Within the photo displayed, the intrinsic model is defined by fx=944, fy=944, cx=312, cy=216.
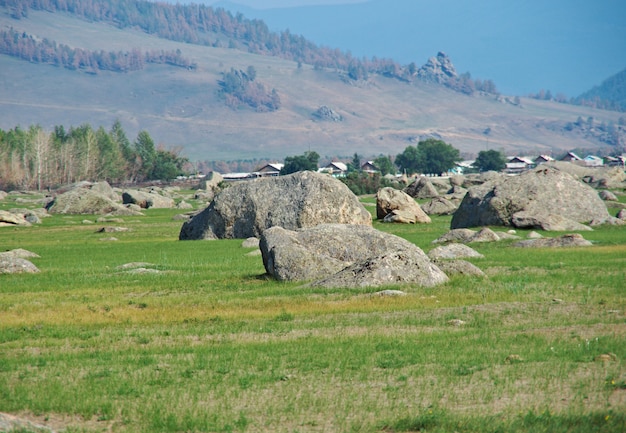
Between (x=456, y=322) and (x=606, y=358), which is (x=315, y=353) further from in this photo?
(x=606, y=358)

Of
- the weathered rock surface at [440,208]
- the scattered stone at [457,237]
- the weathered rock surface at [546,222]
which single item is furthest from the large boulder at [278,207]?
the weathered rock surface at [440,208]

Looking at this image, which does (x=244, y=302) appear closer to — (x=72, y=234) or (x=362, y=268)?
(x=362, y=268)

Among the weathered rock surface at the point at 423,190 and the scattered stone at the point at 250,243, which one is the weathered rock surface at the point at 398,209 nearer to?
the scattered stone at the point at 250,243

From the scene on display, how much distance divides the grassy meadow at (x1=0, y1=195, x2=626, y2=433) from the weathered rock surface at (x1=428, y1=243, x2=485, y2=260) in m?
3.41

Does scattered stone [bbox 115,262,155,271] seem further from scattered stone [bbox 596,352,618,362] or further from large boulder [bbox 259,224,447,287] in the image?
scattered stone [bbox 596,352,618,362]

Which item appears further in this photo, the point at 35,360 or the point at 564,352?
the point at 35,360

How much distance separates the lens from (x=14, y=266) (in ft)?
121

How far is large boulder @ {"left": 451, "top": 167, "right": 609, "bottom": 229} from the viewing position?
56250mm

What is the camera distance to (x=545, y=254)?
37500 mm

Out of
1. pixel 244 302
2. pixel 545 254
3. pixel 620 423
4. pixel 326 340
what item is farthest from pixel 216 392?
pixel 545 254

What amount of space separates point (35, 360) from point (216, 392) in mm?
4986

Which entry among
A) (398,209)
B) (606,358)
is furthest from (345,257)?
(398,209)

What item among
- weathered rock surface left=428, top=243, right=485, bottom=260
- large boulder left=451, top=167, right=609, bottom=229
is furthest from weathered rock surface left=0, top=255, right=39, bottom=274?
large boulder left=451, top=167, right=609, bottom=229

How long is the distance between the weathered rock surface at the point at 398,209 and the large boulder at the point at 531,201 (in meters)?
5.18
